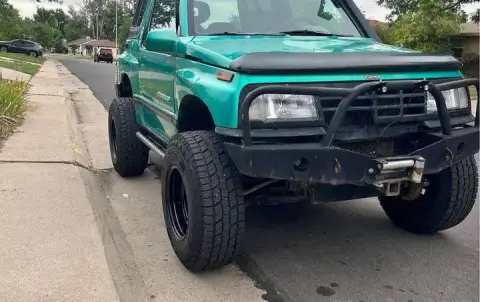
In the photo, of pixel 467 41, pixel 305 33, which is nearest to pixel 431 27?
pixel 467 41

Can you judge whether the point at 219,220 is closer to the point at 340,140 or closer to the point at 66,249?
the point at 340,140

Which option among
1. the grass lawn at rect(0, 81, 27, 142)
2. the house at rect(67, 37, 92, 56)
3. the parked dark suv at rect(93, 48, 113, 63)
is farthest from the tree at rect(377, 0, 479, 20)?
the house at rect(67, 37, 92, 56)

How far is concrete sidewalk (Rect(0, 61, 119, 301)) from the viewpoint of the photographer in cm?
290

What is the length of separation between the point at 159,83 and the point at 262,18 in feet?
3.31

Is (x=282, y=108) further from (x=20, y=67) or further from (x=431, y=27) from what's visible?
(x=431, y=27)

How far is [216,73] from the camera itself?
9.83 ft

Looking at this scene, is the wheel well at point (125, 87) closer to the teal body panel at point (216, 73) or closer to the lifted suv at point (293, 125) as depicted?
the teal body panel at point (216, 73)

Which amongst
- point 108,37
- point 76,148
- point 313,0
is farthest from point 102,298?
point 108,37

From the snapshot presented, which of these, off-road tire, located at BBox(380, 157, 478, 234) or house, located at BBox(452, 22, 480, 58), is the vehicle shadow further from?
house, located at BBox(452, 22, 480, 58)

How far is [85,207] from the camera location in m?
4.22

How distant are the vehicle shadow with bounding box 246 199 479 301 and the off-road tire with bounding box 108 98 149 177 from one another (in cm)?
156

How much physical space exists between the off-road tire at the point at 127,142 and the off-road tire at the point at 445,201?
9.10 feet

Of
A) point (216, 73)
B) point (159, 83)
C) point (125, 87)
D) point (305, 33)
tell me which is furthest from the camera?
point (125, 87)

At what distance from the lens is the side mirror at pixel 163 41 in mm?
3668
